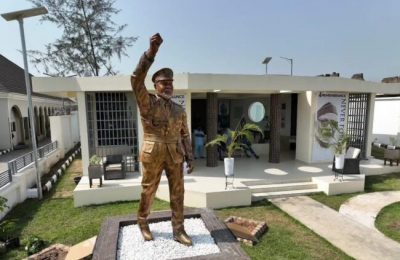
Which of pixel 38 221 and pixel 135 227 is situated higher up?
pixel 135 227

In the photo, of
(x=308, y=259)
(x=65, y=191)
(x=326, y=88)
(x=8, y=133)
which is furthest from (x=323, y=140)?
(x=8, y=133)

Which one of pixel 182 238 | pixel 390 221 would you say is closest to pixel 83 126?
pixel 182 238

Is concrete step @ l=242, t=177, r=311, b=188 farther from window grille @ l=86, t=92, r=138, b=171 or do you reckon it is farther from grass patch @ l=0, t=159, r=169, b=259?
window grille @ l=86, t=92, r=138, b=171

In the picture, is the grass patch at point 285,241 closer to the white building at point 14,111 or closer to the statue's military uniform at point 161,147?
the statue's military uniform at point 161,147

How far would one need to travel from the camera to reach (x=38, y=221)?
643 cm

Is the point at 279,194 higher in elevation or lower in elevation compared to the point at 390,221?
higher

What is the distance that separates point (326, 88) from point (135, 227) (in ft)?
28.3

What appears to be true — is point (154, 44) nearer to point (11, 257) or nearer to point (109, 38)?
point (11, 257)

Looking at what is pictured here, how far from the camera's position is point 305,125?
34.9ft

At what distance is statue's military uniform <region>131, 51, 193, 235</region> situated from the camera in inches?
147

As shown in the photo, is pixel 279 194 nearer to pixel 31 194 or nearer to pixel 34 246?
pixel 34 246

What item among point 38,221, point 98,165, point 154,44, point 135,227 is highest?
point 154,44

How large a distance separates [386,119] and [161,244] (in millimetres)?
18559

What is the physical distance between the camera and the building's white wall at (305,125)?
10.3 metres
